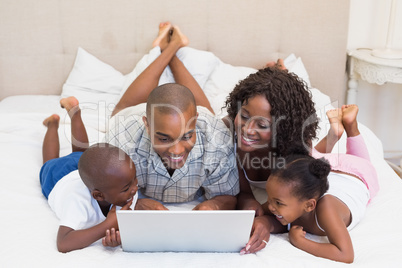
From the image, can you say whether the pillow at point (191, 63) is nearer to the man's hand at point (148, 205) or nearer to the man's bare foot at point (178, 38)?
the man's bare foot at point (178, 38)

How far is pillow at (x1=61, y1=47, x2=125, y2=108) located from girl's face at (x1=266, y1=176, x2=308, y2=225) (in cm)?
126

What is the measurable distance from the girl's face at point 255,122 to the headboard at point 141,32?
1100mm

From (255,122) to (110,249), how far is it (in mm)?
589

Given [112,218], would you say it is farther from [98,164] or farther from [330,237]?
[330,237]

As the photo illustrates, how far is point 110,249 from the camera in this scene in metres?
1.22

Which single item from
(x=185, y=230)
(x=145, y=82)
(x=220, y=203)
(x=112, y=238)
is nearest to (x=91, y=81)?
(x=145, y=82)

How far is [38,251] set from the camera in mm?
1141

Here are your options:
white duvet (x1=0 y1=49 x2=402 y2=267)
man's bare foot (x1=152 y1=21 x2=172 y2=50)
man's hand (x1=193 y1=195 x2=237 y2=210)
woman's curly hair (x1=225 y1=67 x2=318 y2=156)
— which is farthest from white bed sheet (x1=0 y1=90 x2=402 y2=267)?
man's bare foot (x1=152 y1=21 x2=172 y2=50)

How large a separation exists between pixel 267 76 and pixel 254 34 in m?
1.03

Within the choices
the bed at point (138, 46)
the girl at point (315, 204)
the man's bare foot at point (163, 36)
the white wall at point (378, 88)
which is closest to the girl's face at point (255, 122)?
the girl at point (315, 204)

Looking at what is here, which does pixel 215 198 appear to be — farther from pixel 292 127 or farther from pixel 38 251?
pixel 38 251

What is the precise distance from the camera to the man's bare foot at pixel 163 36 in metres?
2.26

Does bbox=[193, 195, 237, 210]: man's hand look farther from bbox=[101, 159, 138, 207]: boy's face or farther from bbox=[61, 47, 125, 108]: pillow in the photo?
bbox=[61, 47, 125, 108]: pillow

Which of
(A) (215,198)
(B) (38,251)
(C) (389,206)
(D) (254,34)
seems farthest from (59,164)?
(D) (254,34)
